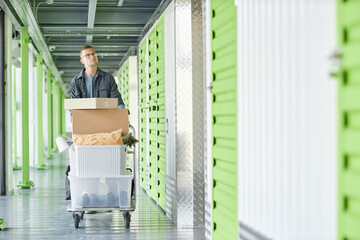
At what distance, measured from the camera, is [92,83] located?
6273mm

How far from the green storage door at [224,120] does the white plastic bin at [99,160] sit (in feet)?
5.31

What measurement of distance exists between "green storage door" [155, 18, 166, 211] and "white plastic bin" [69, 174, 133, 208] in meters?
1.04

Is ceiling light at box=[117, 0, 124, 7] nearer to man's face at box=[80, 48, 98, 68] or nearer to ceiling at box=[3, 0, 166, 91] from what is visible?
ceiling at box=[3, 0, 166, 91]

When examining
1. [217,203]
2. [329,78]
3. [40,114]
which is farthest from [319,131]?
[40,114]

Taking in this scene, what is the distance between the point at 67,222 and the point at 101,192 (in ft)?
2.43

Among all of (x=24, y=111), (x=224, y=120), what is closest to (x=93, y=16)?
(x=24, y=111)

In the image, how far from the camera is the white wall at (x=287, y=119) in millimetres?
2016

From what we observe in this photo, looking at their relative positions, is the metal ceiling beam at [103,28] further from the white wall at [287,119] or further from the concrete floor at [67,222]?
the white wall at [287,119]

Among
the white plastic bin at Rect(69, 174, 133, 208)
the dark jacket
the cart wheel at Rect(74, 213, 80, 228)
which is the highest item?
the dark jacket

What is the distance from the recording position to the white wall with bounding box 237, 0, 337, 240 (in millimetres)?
2016

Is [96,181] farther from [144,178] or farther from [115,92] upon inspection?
[144,178]

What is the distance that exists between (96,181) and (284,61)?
339 centimetres

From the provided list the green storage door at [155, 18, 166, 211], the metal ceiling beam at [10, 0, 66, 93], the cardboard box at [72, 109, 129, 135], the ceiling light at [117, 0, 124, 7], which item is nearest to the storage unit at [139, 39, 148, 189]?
the ceiling light at [117, 0, 124, 7]

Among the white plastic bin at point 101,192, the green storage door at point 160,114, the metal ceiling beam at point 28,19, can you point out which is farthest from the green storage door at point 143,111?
the white plastic bin at point 101,192
